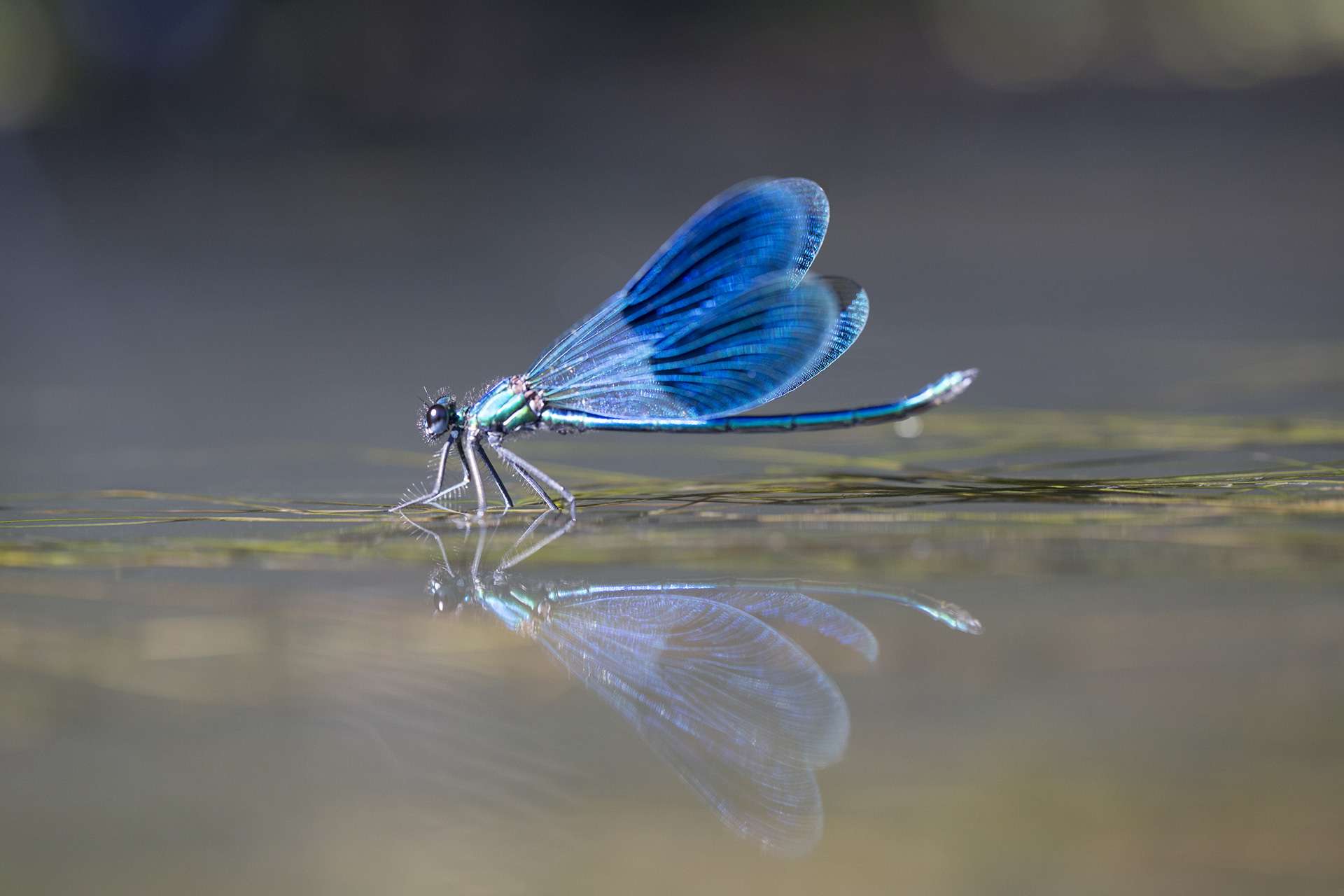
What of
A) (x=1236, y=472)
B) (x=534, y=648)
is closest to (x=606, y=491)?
(x=534, y=648)

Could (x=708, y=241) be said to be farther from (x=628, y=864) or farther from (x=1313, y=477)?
(x=628, y=864)

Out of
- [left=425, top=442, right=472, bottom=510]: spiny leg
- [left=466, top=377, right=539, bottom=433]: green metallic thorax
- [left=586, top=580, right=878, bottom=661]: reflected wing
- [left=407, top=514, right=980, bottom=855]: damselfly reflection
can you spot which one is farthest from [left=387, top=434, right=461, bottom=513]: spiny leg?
[left=586, top=580, right=878, bottom=661]: reflected wing

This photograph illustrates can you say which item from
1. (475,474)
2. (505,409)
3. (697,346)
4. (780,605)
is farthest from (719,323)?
(780,605)

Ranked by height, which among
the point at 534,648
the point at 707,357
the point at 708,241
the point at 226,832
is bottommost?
the point at 226,832

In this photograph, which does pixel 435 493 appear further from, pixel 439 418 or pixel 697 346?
pixel 697 346

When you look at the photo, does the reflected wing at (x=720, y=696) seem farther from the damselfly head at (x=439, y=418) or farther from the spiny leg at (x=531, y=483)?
the damselfly head at (x=439, y=418)

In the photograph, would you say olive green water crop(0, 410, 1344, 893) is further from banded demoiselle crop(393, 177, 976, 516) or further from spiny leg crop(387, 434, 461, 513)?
banded demoiselle crop(393, 177, 976, 516)
